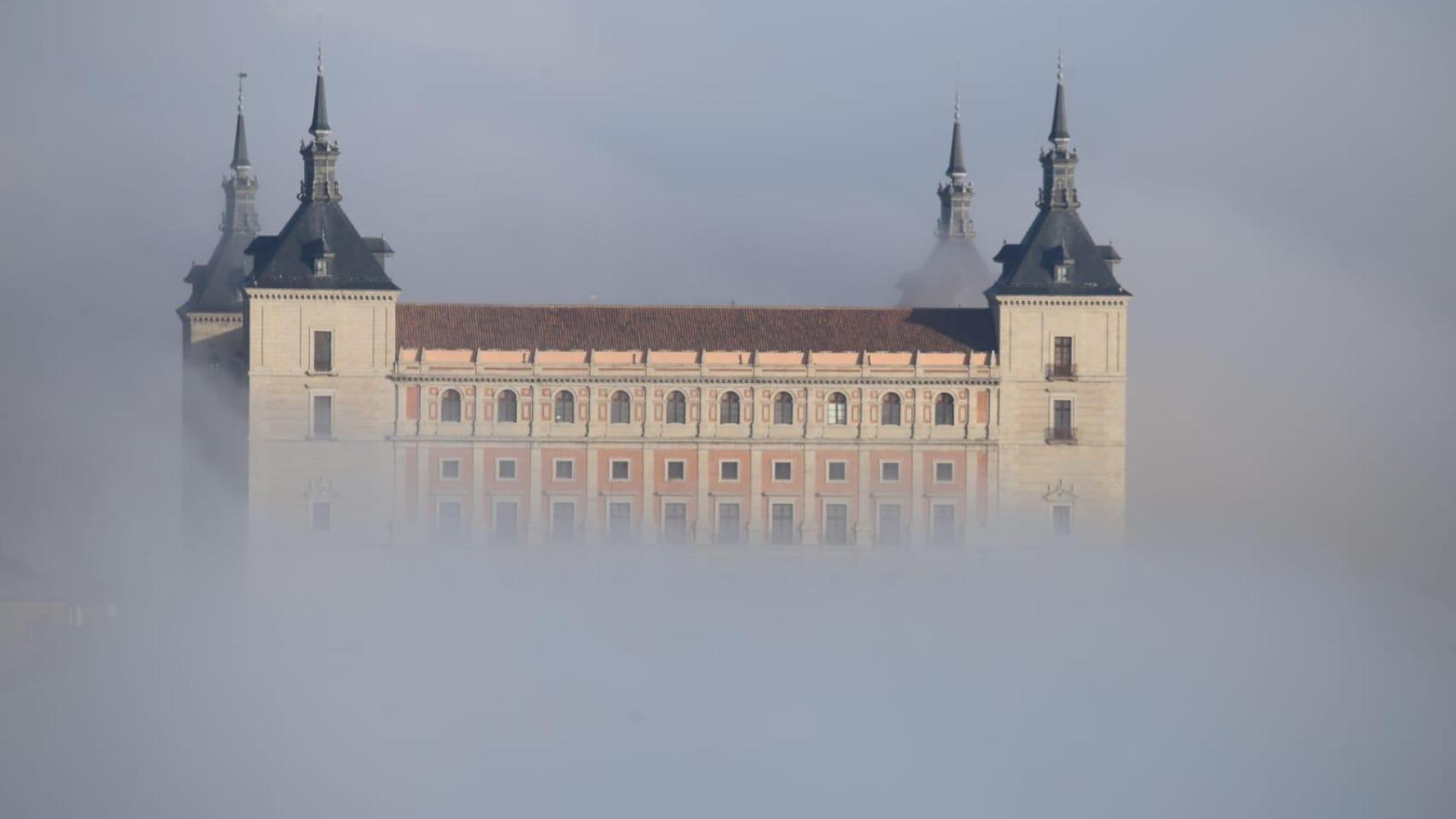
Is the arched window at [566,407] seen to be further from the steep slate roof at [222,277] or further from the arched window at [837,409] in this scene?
the steep slate roof at [222,277]

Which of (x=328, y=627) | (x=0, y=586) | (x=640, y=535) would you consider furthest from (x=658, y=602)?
(x=0, y=586)

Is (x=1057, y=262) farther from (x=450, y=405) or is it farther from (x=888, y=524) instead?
(x=450, y=405)

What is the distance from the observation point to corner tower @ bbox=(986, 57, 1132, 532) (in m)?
128

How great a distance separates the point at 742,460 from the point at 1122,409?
43.6ft

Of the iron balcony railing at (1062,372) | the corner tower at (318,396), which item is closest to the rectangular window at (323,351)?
the corner tower at (318,396)

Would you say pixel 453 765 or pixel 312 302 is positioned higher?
pixel 312 302

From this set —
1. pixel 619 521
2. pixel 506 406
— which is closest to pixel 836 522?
pixel 619 521

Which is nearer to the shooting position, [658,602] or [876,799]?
[876,799]

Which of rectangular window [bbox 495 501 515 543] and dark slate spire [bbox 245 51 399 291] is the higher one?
dark slate spire [bbox 245 51 399 291]

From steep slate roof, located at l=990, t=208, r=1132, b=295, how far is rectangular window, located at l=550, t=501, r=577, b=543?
16.8 meters

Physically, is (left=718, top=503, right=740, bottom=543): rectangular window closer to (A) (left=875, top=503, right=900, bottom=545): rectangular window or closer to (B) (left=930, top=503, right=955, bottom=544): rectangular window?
(A) (left=875, top=503, right=900, bottom=545): rectangular window

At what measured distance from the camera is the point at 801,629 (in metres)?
125

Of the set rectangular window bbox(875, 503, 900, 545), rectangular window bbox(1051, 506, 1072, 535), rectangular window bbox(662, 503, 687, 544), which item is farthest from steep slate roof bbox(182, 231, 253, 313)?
rectangular window bbox(1051, 506, 1072, 535)

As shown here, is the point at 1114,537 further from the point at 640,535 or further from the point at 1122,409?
the point at 640,535
